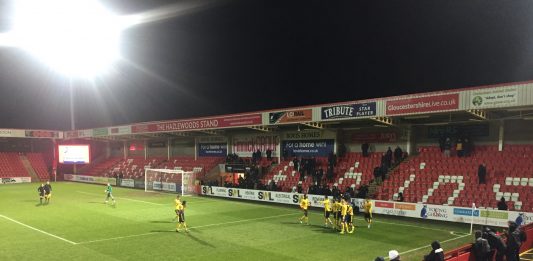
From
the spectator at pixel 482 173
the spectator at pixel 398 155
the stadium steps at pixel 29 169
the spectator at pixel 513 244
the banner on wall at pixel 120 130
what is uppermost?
the banner on wall at pixel 120 130

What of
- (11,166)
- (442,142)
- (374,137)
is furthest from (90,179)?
(442,142)

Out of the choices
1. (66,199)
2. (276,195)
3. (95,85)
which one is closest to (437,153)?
(276,195)

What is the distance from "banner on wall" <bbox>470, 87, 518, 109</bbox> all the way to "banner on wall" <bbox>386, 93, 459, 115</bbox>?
1020 millimetres

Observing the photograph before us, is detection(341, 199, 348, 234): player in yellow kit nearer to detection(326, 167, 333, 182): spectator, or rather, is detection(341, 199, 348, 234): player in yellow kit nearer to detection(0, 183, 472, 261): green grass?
detection(0, 183, 472, 261): green grass

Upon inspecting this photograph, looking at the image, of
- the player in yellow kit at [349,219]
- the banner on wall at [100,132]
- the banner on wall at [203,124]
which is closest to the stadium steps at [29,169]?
the banner on wall at [100,132]

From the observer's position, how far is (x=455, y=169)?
87.2ft

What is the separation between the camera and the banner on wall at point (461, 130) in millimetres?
27156

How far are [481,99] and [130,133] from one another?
40429mm

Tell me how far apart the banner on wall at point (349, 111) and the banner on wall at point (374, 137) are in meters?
4.78

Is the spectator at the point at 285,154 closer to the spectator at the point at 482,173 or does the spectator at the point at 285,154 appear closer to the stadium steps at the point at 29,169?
the spectator at the point at 482,173

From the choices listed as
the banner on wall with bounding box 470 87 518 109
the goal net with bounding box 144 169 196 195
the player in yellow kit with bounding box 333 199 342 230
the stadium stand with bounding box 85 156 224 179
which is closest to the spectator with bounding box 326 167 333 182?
the player in yellow kit with bounding box 333 199 342 230

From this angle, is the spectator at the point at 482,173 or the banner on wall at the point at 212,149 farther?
the banner on wall at the point at 212,149

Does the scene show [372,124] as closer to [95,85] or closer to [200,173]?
[200,173]

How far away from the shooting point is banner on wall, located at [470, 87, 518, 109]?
21.9m
